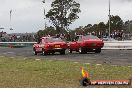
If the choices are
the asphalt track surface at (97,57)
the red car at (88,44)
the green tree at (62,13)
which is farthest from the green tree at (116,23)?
the asphalt track surface at (97,57)

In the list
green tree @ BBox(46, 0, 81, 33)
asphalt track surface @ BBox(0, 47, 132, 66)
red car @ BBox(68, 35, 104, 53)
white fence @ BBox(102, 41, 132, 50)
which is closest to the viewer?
asphalt track surface @ BBox(0, 47, 132, 66)

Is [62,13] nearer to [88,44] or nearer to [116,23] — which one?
[116,23]

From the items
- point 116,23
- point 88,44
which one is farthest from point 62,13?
point 88,44

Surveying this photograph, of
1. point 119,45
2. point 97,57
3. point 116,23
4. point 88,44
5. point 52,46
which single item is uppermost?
point 116,23

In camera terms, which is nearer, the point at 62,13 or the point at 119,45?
the point at 119,45

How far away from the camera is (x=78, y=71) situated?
51.0 feet

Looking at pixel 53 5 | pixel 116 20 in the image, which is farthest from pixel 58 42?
pixel 116 20

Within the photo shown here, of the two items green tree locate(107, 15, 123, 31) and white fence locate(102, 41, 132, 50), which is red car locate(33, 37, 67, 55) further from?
green tree locate(107, 15, 123, 31)

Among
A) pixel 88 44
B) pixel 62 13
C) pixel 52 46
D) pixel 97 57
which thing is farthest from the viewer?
pixel 62 13

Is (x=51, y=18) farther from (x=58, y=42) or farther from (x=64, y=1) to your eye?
(x=58, y=42)

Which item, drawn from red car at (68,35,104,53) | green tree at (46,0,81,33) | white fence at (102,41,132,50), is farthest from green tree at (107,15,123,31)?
red car at (68,35,104,53)

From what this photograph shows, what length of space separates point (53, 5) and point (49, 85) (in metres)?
81.4

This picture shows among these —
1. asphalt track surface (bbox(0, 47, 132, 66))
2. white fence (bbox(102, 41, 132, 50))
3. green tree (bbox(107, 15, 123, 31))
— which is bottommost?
asphalt track surface (bbox(0, 47, 132, 66))

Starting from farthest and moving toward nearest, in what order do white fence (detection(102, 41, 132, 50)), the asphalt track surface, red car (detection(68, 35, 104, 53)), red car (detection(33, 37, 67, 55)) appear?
white fence (detection(102, 41, 132, 50))
red car (detection(68, 35, 104, 53))
red car (detection(33, 37, 67, 55))
the asphalt track surface
